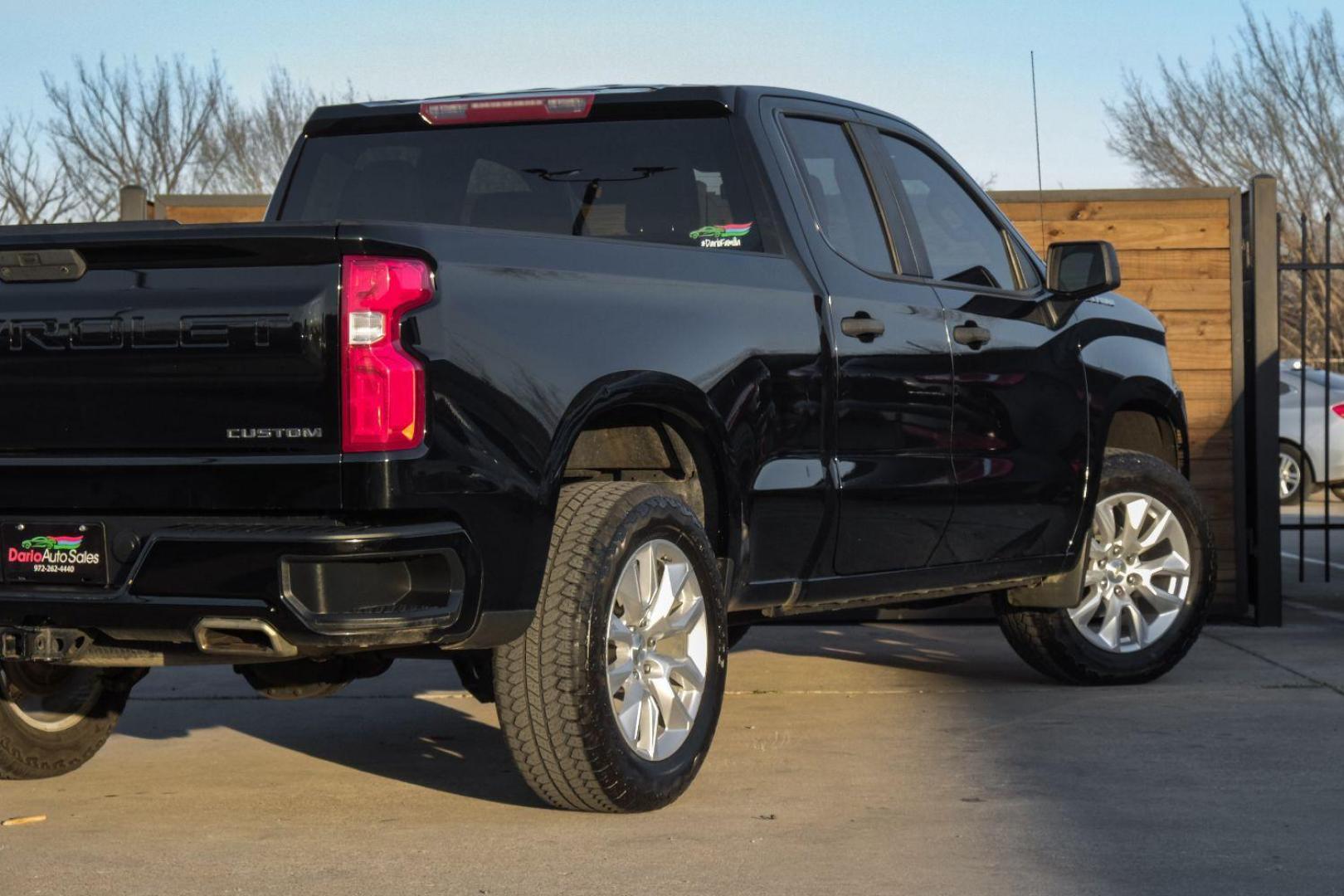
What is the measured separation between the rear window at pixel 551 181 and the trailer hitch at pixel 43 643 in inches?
76.7

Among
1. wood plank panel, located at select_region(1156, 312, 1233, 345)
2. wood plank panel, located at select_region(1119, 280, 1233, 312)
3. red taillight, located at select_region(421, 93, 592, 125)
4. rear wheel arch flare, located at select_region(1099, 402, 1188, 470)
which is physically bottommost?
rear wheel arch flare, located at select_region(1099, 402, 1188, 470)

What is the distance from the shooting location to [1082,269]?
7016mm

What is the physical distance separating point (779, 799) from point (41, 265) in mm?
2312

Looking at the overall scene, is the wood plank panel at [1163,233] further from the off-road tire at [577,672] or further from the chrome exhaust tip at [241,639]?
the chrome exhaust tip at [241,639]

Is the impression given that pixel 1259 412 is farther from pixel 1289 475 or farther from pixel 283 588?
pixel 1289 475

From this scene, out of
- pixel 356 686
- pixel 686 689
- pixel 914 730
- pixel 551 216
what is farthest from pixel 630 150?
pixel 356 686

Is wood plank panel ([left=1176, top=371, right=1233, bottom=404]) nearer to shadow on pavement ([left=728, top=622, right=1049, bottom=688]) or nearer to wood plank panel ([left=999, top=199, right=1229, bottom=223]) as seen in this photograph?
wood plank panel ([left=999, top=199, right=1229, bottom=223])

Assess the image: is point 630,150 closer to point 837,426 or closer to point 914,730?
point 837,426

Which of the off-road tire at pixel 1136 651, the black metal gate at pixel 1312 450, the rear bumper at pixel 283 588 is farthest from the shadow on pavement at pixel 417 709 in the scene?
the black metal gate at pixel 1312 450

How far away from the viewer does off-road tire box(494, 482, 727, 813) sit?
487 cm

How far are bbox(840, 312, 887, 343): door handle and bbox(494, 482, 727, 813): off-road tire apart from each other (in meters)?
1.09

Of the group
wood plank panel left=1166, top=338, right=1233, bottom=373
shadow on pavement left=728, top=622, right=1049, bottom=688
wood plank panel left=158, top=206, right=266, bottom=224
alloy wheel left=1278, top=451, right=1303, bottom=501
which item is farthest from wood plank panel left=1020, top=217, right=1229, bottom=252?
alloy wheel left=1278, top=451, right=1303, bottom=501

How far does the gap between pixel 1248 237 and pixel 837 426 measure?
4.70 meters

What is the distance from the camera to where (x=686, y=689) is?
213 inches
